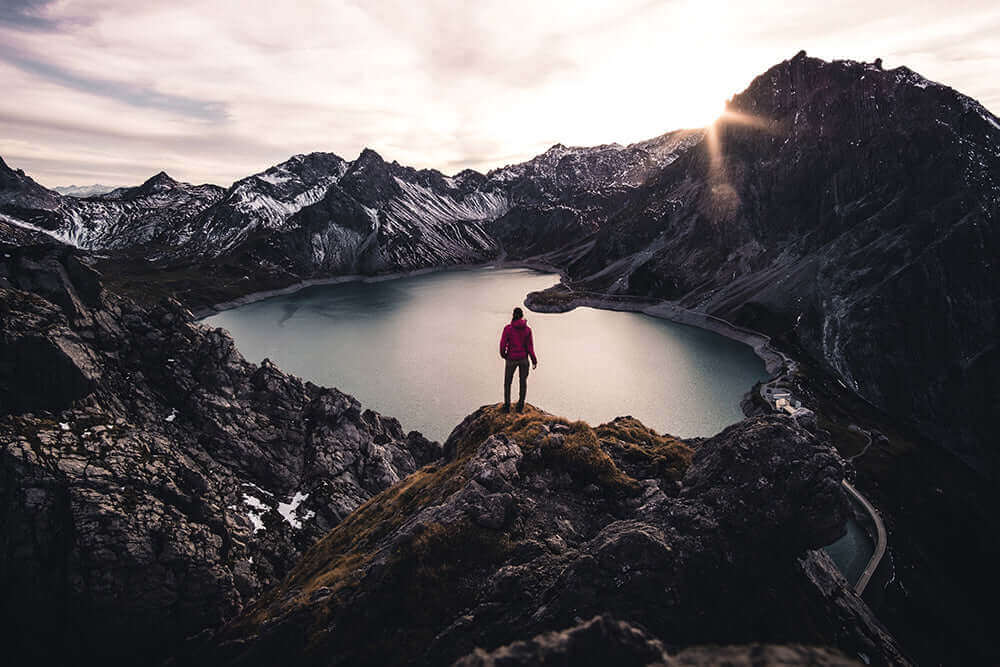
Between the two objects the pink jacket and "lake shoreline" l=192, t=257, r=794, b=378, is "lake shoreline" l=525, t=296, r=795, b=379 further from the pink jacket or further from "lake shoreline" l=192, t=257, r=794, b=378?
the pink jacket

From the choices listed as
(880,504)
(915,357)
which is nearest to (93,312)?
(880,504)

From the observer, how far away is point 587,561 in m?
10.4

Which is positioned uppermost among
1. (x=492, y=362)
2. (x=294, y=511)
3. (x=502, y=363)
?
(x=492, y=362)

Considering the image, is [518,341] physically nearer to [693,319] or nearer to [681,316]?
[693,319]

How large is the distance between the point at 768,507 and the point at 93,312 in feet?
134

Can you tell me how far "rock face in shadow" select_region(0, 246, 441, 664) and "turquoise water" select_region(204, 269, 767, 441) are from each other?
94.4ft

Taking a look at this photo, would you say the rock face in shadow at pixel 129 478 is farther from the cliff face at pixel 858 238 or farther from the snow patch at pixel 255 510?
the cliff face at pixel 858 238

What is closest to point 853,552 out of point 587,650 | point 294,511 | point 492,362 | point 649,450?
point 649,450

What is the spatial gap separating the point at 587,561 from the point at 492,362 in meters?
82.1

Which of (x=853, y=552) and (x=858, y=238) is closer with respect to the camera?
(x=853, y=552)

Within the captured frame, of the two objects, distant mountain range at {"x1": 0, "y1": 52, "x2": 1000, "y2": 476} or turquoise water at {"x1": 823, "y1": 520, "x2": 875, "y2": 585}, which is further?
distant mountain range at {"x1": 0, "y1": 52, "x2": 1000, "y2": 476}

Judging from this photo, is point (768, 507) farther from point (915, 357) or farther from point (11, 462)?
point (915, 357)

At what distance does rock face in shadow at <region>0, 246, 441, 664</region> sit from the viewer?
17.2 m

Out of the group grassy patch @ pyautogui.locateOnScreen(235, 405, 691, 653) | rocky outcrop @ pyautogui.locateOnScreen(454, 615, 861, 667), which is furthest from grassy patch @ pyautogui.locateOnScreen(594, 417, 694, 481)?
rocky outcrop @ pyautogui.locateOnScreen(454, 615, 861, 667)
